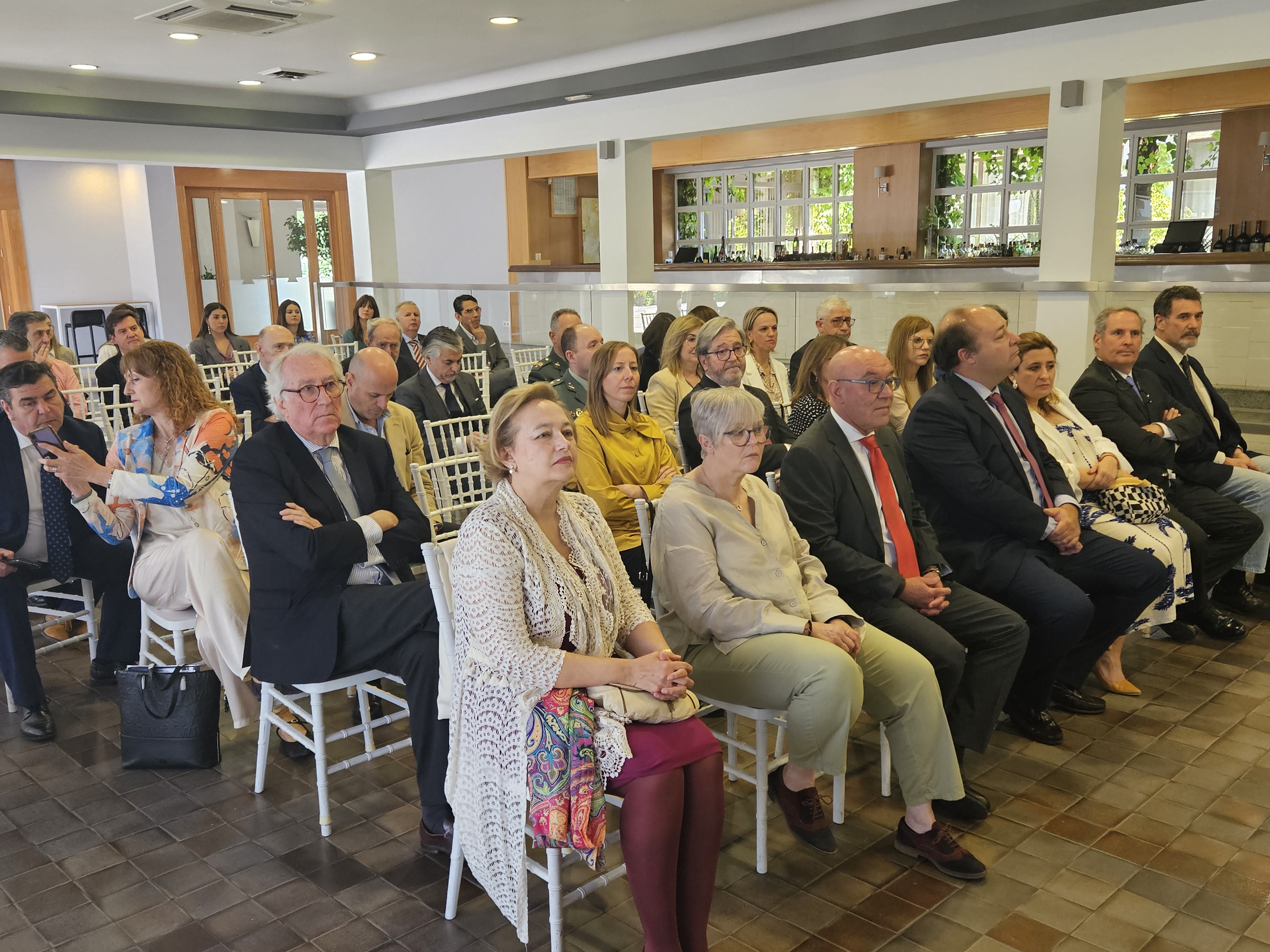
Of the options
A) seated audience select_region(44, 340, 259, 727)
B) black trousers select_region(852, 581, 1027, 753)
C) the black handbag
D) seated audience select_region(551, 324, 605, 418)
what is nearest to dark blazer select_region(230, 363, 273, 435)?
seated audience select_region(551, 324, 605, 418)

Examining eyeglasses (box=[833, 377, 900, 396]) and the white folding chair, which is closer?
the white folding chair

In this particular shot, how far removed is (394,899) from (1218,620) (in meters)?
3.73

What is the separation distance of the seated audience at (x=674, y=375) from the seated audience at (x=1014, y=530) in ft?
4.92

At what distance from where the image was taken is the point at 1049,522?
3543 mm

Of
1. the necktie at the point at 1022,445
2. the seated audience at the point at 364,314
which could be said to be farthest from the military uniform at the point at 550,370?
the necktie at the point at 1022,445

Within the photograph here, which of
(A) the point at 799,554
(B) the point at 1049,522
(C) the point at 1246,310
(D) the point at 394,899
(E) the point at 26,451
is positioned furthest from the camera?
(C) the point at 1246,310

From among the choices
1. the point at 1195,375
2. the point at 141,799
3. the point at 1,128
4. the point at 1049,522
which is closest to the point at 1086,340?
the point at 1195,375

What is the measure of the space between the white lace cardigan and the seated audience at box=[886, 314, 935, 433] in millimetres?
2545

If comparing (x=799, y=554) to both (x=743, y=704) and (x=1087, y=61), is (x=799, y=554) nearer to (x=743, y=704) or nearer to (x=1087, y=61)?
(x=743, y=704)

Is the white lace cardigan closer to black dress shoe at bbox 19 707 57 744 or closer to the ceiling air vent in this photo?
black dress shoe at bbox 19 707 57 744

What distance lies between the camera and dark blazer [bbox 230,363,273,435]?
213 inches

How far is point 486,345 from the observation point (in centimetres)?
821

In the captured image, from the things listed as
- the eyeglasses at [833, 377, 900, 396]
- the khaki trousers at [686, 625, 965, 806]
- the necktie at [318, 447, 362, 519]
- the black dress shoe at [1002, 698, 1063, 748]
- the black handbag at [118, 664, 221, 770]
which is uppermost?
the eyeglasses at [833, 377, 900, 396]

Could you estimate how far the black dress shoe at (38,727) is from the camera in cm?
366
